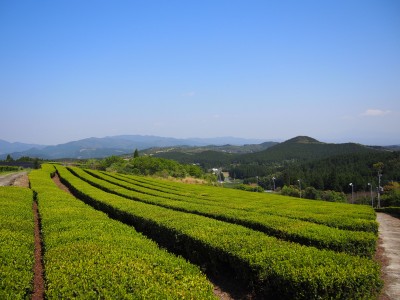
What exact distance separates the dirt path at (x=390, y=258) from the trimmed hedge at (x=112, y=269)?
6.46 meters

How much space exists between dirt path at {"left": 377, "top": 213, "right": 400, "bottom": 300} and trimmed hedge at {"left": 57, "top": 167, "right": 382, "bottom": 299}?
2302mm

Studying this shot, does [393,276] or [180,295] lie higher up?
[180,295]

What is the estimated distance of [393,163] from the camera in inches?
4126

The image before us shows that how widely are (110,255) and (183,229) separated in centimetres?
442

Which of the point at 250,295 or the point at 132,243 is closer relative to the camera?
the point at 250,295

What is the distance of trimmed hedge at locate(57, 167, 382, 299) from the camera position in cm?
746

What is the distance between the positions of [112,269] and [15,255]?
10.6 feet

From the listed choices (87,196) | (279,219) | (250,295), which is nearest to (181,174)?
(87,196)

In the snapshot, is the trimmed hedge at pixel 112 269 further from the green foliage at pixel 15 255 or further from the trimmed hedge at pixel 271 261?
the trimmed hedge at pixel 271 261

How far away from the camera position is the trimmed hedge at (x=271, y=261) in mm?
7461

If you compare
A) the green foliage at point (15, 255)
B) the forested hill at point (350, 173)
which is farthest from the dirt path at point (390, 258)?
the forested hill at point (350, 173)

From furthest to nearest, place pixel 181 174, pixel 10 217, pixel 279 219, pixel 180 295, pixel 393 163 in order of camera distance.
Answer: pixel 393 163
pixel 181 174
pixel 279 219
pixel 10 217
pixel 180 295

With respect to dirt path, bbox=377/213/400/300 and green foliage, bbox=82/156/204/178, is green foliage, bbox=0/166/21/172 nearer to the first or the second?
green foliage, bbox=82/156/204/178

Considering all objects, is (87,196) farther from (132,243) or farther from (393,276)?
(393,276)
